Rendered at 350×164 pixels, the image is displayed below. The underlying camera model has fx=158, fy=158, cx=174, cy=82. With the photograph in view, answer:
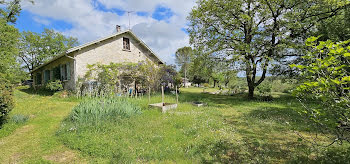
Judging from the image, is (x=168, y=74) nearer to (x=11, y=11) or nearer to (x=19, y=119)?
(x=19, y=119)

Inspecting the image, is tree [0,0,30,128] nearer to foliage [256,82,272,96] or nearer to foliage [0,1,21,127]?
foliage [0,1,21,127]

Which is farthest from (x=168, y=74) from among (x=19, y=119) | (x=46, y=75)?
(x=46, y=75)

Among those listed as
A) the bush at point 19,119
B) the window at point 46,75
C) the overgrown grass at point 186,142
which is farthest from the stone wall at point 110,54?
the overgrown grass at point 186,142

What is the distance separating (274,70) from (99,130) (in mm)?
13038

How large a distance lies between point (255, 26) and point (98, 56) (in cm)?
1205

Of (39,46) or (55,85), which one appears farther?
(39,46)

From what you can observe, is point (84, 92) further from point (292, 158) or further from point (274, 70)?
point (274, 70)

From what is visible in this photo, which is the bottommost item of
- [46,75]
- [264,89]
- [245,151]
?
[245,151]

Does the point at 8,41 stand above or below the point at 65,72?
above

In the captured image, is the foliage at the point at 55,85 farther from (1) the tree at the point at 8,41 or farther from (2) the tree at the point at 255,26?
(2) the tree at the point at 255,26

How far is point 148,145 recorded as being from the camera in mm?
3732

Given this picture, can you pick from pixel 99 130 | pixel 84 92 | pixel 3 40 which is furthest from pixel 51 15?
pixel 99 130

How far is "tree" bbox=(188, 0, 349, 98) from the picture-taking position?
32.2 ft

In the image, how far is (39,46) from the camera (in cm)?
2658
